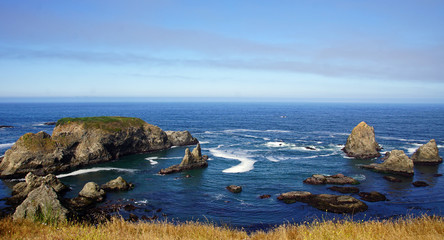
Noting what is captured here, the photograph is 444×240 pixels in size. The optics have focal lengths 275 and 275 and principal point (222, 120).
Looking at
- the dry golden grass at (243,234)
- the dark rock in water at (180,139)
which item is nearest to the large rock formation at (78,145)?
the dark rock in water at (180,139)

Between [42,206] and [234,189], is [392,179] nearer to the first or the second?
[234,189]

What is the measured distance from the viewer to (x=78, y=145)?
64.9 meters

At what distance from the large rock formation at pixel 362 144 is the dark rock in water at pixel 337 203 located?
33.5 m

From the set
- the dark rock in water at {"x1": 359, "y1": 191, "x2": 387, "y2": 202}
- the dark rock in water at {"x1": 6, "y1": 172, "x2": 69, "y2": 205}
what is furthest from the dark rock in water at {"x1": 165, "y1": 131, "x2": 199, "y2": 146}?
the dark rock in water at {"x1": 359, "y1": 191, "x2": 387, "y2": 202}

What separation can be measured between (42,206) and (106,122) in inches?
1740

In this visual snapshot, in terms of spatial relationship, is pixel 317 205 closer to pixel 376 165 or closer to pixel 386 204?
pixel 386 204

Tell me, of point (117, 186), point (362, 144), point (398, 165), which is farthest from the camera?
point (362, 144)

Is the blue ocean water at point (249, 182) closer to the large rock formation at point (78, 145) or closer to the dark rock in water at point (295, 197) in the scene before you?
the dark rock in water at point (295, 197)

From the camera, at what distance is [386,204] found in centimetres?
4000

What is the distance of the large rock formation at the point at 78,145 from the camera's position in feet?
182

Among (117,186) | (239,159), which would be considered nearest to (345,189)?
(239,159)

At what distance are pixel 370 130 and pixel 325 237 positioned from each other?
66.5 metres

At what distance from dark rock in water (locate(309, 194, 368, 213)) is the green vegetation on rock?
53.2 meters

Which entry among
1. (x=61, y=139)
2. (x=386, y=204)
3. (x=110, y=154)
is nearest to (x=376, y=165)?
(x=386, y=204)
